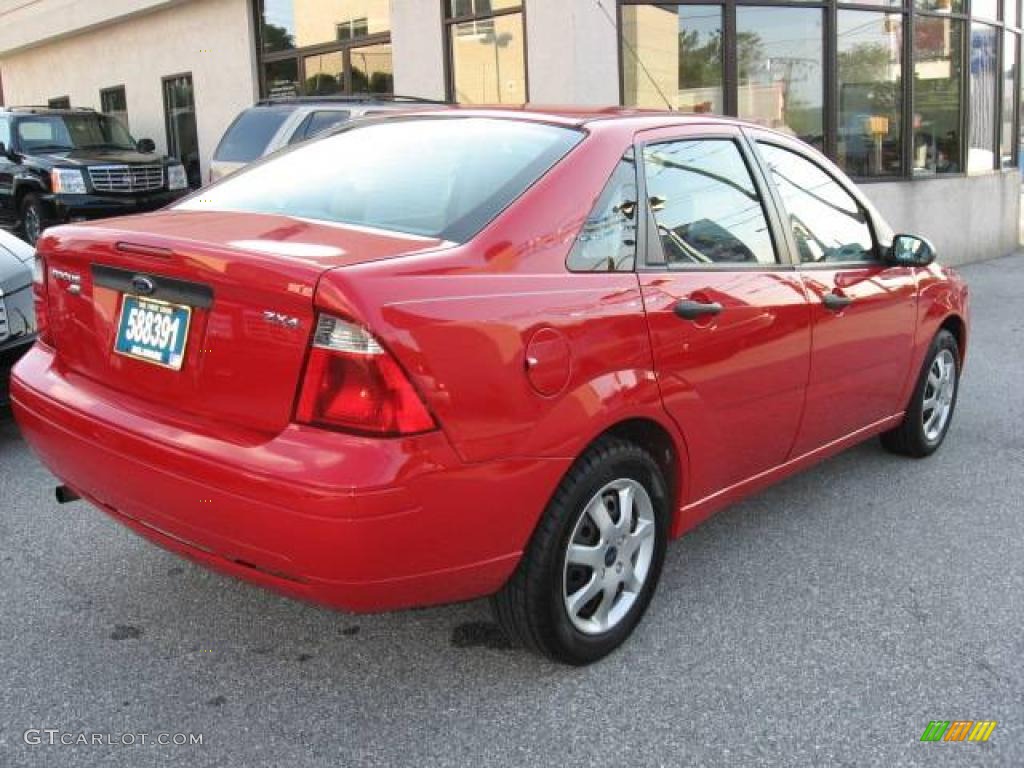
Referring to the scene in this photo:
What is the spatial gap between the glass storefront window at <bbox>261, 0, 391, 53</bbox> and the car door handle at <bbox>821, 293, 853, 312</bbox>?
33.9ft

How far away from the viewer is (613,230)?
301 centimetres

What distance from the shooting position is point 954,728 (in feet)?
8.84

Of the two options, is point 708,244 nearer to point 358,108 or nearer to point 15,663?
point 15,663

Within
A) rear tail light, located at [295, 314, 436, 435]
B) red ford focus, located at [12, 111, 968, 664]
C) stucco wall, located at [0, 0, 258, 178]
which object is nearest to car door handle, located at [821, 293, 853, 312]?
red ford focus, located at [12, 111, 968, 664]

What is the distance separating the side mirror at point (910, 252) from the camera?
4.23 m

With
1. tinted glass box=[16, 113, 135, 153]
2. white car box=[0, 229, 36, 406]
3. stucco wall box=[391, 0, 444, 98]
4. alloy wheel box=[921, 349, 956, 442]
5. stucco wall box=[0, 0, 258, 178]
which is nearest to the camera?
alloy wheel box=[921, 349, 956, 442]

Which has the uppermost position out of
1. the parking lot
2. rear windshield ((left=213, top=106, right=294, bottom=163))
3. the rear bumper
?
rear windshield ((left=213, top=106, right=294, bottom=163))

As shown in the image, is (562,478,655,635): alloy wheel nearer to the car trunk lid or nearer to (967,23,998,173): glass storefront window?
the car trunk lid

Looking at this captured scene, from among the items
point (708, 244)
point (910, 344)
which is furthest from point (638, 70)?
point (708, 244)

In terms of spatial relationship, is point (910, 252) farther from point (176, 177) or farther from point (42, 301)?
point (176, 177)

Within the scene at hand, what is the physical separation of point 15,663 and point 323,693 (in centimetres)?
94

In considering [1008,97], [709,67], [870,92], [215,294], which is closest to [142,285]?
[215,294]

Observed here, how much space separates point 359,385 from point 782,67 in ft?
33.3

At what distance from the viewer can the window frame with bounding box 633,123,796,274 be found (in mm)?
3100
